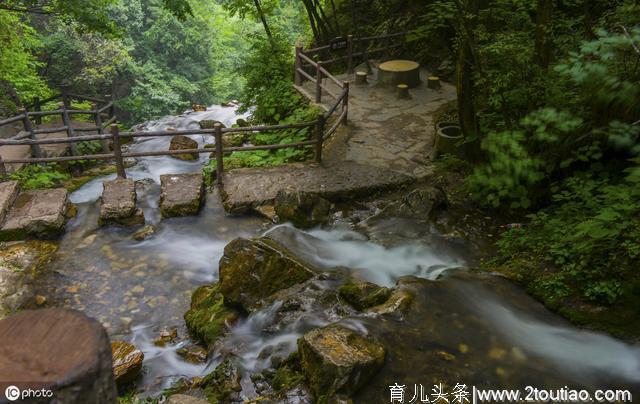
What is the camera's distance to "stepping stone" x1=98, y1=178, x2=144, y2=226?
6.93 metres

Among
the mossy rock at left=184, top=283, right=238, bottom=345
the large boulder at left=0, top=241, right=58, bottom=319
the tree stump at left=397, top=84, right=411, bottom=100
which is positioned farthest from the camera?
the tree stump at left=397, top=84, right=411, bottom=100

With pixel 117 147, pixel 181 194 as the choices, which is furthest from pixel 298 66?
pixel 181 194

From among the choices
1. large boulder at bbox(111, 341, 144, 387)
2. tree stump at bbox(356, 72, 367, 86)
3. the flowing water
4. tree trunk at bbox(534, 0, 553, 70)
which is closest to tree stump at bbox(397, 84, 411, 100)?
tree stump at bbox(356, 72, 367, 86)

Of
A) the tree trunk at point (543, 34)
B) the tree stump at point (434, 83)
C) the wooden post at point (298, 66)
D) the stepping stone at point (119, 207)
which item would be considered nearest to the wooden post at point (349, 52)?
the wooden post at point (298, 66)

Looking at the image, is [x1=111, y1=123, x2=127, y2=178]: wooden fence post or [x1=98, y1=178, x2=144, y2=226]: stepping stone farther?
[x1=111, y1=123, x2=127, y2=178]: wooden fence post

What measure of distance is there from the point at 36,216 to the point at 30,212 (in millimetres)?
189

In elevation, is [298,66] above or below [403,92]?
above

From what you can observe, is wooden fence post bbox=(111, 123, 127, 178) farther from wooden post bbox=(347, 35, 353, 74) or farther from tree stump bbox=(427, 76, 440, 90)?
tree stump bbox=(427, 76, 440, 90)

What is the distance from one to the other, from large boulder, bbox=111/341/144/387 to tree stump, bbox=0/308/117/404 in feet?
9.19

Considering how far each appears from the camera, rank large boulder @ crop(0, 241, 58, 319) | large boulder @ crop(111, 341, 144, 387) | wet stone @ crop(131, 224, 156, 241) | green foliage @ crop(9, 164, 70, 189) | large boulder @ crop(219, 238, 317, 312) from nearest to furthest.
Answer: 1. large boulder @ crop(111, 341, 144, 387)
2. large boulder @ crop(219, 238, 317, 312)
3. large boulder @ crop(0, 241, 58, 319)
4. wet stone @ crop(131, 224, 156, 241)
5. green foliage @ crop(9, 164, 70, 189)

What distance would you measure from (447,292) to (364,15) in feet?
45.0

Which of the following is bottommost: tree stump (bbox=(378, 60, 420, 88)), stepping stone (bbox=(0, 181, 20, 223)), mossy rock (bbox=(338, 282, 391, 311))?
mossy rock (bbox=(338, 282, 391, 311))

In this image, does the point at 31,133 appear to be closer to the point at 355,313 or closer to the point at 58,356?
the point at 355,313

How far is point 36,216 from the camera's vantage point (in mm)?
6613
